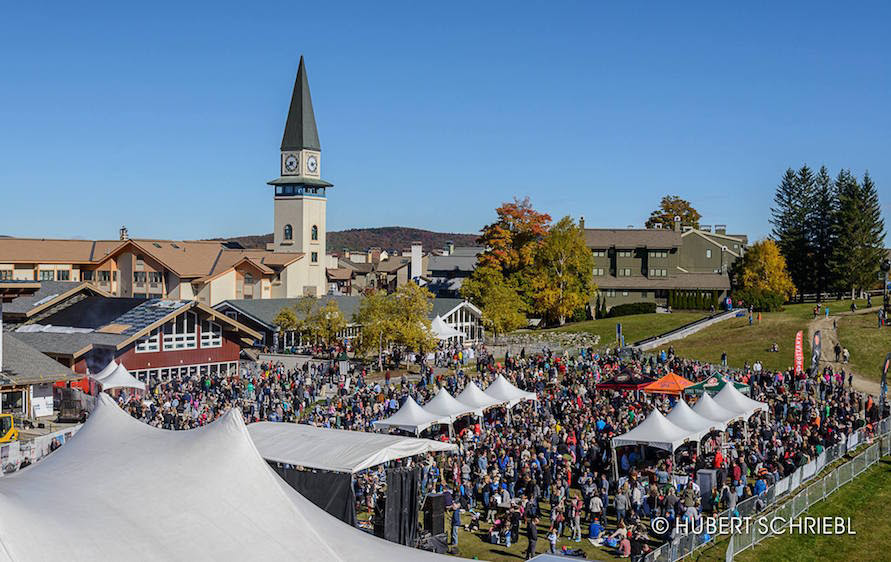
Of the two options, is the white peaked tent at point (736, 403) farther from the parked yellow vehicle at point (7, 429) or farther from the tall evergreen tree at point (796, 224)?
the tall evergreen tree at point (796, 224)

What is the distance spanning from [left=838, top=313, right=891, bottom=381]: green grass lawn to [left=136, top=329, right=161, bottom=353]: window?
3321 centimetres

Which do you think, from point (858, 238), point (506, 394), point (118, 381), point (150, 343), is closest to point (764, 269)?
point (858, 238)

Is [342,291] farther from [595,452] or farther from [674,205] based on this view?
[595,452]

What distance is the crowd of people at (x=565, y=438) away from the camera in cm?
2047

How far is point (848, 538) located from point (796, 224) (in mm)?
71215

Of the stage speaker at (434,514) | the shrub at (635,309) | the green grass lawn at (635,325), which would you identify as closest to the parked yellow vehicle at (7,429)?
the stage speaker at (434,514)

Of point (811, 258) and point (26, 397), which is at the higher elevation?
point (811, 258)

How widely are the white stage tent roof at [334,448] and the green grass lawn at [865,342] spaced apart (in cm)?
3164

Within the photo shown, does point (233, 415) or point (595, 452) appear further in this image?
point (595, 452)

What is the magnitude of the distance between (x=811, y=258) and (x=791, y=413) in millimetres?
53620

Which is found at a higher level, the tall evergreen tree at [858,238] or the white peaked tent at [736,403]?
the tall evergreen tree at [858,238]

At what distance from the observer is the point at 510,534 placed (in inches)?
778

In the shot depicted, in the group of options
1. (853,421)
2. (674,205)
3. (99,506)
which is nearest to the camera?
(99,506)

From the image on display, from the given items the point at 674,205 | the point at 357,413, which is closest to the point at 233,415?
the point at 357,413
